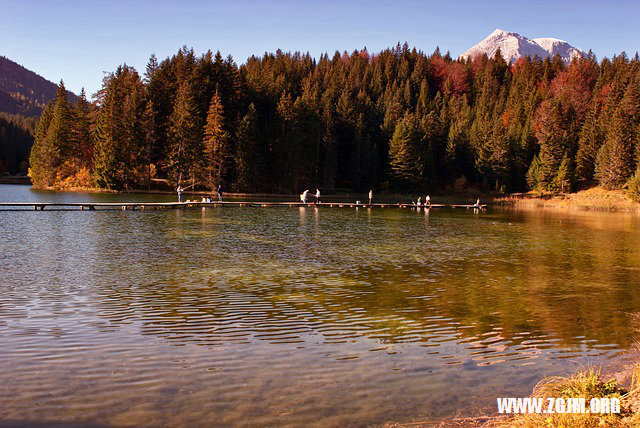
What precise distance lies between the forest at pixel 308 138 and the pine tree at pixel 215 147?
0.22m

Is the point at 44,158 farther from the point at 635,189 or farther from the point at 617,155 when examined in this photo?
the point at 617,155

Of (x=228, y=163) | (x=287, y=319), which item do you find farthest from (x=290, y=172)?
(x=287, y=319)

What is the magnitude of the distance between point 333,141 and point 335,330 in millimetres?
83686

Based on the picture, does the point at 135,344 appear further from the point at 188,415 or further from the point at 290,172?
the point at 290,172

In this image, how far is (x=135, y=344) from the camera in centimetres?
929

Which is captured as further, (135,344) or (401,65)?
(401,65)

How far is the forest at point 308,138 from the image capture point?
77812 millimetres

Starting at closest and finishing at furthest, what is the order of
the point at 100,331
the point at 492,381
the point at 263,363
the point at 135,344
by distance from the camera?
the point at 492,381 → the point at 263,363 → the point at 135,344 → the point at 100,331

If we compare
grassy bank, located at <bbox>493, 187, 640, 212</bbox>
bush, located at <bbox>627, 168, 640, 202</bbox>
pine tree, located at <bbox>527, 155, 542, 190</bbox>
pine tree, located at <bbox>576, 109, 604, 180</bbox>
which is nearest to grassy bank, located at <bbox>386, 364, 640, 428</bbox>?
grassy bank, located at <bbox>493, 187, 640, 212</bbox>

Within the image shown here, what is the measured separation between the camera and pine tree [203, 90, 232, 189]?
7675 cm

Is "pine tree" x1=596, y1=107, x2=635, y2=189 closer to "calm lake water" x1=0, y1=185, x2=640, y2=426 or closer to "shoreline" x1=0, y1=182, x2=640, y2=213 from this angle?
"shoreline" x1=0, y1=182, x2=640, y2=213

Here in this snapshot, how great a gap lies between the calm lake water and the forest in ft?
183

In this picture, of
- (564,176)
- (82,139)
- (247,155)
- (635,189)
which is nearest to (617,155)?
(564,176)

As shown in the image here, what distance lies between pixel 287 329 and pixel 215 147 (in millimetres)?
68843
